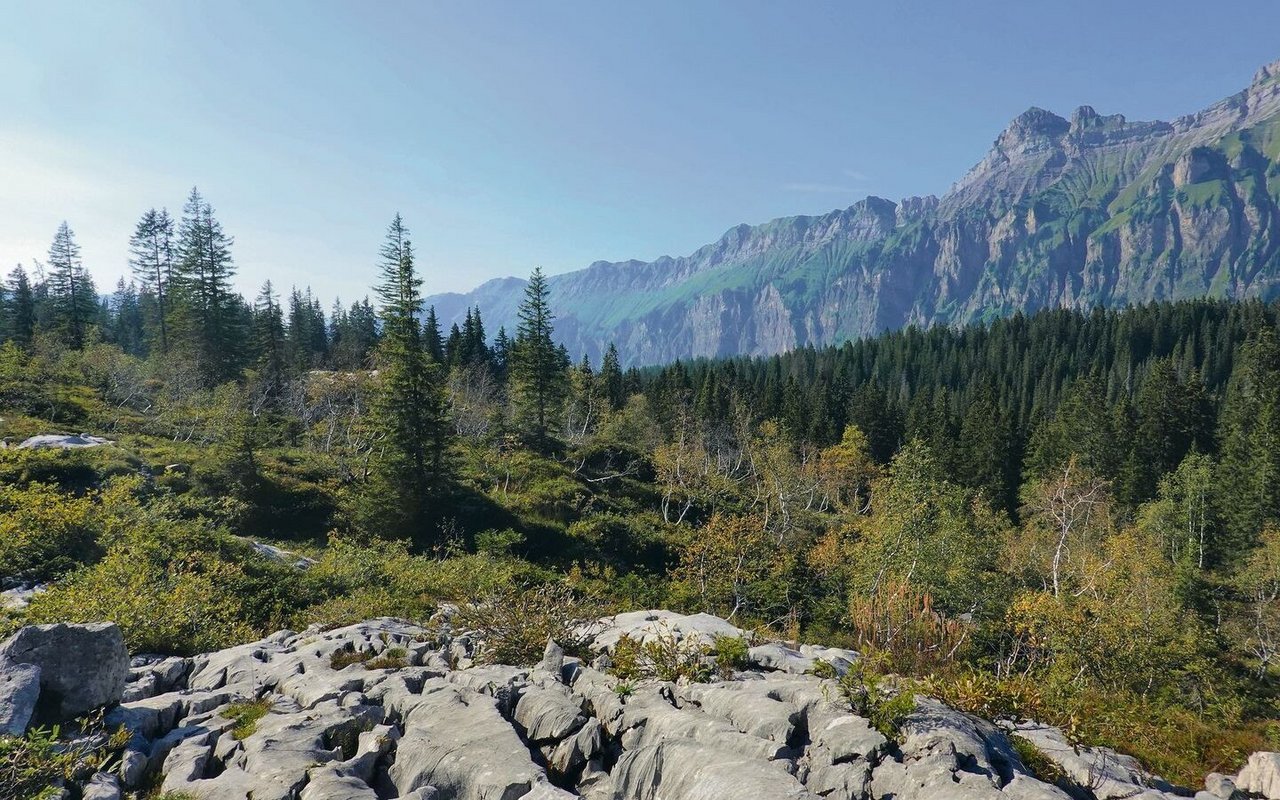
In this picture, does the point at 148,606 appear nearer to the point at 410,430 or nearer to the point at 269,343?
the point at 410,430

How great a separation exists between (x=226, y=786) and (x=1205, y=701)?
35740mm

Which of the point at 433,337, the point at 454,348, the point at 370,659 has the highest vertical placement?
the point at 433,337

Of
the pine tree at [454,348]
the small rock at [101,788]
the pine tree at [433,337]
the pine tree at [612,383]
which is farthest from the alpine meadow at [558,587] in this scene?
the pine tree at [612,383]

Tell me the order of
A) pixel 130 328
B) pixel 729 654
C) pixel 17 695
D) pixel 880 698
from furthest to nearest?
pixel 130 328, pixel 729 654, pixel 17 695, pixel 880 698

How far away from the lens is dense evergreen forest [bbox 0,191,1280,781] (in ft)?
56.1

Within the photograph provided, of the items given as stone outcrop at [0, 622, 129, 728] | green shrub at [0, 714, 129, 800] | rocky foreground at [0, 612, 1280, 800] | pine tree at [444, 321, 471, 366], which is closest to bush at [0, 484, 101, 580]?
rocky foreground at [0, 612, 1280, 800]

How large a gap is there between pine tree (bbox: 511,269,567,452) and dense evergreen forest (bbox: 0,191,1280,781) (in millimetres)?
388

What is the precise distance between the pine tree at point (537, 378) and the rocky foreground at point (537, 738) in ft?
141

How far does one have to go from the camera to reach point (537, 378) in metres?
57.2

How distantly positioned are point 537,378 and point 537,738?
49017 millimetres

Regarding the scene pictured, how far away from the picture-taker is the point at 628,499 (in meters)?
50.3

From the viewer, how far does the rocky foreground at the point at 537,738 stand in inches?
301

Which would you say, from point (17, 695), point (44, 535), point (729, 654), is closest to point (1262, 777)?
point (729, 654)

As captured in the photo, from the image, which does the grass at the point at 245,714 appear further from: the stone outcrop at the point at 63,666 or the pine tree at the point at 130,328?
the pine tree at the point at 130,328
